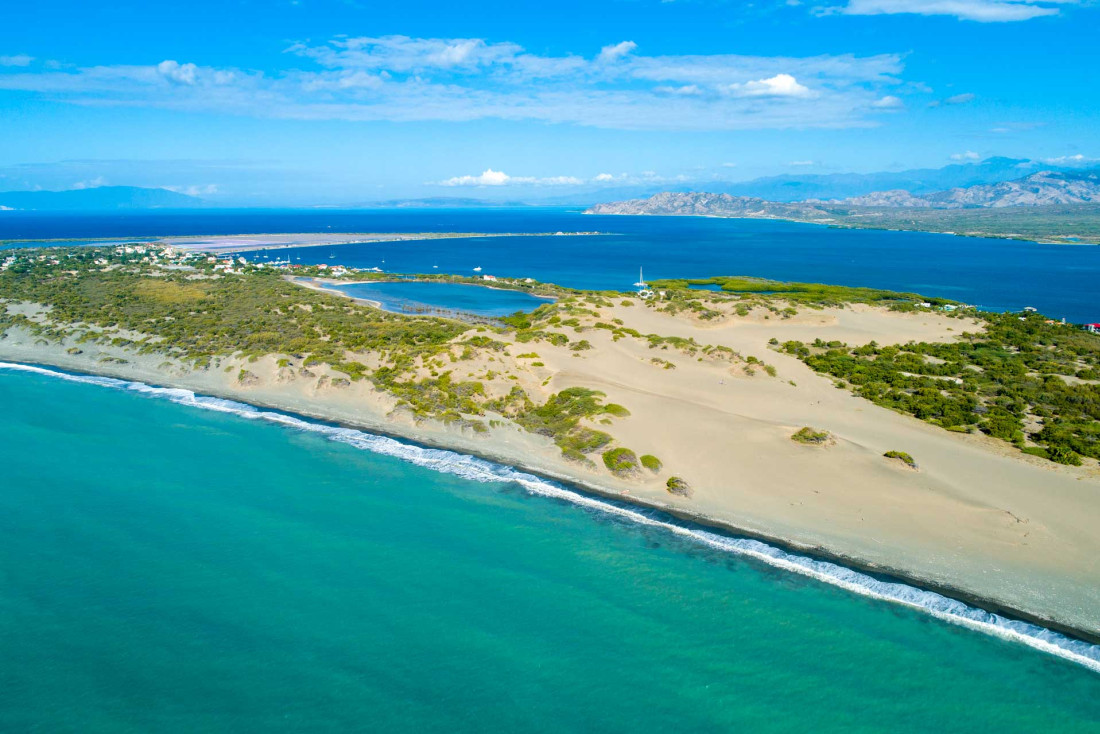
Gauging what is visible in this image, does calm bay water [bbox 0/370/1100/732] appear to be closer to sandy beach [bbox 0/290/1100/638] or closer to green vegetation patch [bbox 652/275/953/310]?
sandy beach [bbox 0/290/1100/638]

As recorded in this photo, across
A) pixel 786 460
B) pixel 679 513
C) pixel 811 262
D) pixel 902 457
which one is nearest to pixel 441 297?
pixel 786 460

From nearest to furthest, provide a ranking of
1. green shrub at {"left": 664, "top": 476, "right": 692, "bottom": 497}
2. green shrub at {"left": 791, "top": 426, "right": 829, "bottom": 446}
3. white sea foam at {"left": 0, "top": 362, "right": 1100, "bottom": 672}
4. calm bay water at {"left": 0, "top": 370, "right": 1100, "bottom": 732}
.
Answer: calm bay water at {"left": 0, "top": 370, "right": 1100, "bottom": 732}
white sea foam at {"left": 0, "top": 362, "right": 1100, "bottom": 672}
green shrub at {"left": 664, "top": 476, "right": 692, "bottom": 497}
green shrub at {"left": 791, "top": 426, "right": 829, "bottom": 446}

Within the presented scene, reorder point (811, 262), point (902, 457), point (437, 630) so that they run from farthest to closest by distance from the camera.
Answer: point (811, 262) → point (902, 457) → point (437, 630)

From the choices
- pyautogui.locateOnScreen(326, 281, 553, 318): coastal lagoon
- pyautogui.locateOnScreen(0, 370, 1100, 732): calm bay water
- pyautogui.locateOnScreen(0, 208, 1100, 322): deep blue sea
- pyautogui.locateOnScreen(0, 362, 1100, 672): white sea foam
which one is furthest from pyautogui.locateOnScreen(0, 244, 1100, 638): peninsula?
pyautogui.locateOnScreen(0, 208, 1100, 322): deep blue sea

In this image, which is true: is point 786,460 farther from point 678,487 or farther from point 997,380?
point 997,380

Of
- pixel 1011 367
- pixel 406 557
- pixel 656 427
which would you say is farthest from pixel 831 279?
pixel 406 557

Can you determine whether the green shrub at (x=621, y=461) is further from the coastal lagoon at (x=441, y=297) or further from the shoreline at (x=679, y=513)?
the coastal lagoon at (x=441, y=297)

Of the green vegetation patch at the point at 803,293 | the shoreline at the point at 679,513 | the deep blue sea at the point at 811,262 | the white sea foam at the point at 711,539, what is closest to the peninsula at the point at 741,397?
the shoreline at the point at 679,513
